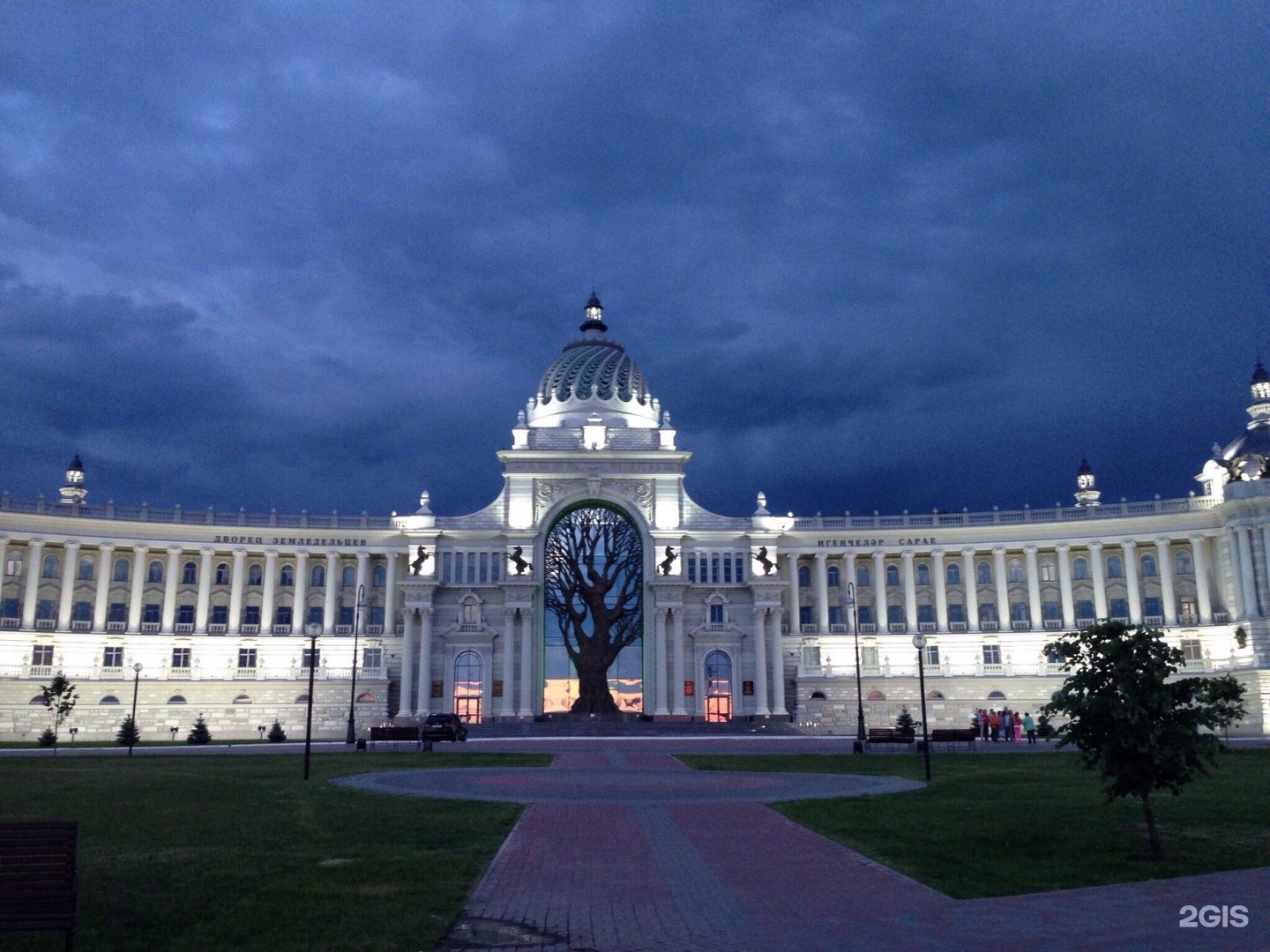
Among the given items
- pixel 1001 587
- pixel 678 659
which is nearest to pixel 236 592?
pixel 678 659

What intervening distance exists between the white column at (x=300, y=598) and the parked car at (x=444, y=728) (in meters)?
29.9

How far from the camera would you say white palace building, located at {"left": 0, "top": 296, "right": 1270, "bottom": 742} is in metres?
86.0

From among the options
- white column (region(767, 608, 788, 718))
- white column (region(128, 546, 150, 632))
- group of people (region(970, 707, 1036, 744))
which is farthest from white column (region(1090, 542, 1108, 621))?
white column (region(128, 546, 150, 632))

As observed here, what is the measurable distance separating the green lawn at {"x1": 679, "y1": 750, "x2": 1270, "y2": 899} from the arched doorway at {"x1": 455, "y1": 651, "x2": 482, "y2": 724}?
58.6 meters

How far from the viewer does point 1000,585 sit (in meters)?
93.7

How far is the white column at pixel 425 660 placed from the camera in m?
86.7

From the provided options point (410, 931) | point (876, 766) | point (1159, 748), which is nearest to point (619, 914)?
point (410, 931)

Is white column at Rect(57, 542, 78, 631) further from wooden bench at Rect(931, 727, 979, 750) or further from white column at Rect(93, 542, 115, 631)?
wooden bench at Rect(931, 727, 979, 750)

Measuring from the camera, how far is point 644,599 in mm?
90250

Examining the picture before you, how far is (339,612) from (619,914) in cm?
8503

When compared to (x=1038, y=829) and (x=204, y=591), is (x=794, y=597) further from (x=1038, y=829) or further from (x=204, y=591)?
(x=1038, y=829)

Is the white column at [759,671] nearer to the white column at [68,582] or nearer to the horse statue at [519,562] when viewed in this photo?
the horse statue at [519,562]

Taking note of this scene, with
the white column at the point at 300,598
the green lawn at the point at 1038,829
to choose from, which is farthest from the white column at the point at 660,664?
the green lawn at the point at 1038,829

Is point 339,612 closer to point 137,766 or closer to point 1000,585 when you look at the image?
point 137,766
